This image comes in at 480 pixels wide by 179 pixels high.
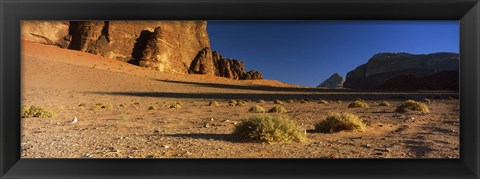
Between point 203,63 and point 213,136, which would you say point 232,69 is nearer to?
point 203,63

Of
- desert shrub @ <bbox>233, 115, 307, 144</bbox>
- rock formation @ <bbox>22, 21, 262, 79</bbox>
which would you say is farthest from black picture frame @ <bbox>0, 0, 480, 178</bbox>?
rock formation @ <bbox>22, 21, 262, 79</bbox>

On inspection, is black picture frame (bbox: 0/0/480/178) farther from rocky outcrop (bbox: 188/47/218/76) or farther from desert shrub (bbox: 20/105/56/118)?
rocky outcrop (bbox: 188/47/218/76)

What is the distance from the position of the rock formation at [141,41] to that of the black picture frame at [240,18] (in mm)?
40379

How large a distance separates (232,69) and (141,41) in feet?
72.4

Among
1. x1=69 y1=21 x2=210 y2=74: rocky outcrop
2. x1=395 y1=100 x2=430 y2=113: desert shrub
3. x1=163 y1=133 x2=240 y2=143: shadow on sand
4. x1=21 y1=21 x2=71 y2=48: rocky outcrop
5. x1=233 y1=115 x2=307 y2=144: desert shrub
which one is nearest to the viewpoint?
x1=233 y1=115 x2=307 y2=144: desert shrub

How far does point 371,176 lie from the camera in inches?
135

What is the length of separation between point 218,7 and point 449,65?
7209 centimetres

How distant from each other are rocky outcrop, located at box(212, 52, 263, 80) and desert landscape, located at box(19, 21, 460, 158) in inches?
8.2

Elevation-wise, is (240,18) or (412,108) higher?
(240,18)

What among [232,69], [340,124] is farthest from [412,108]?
[232,69]

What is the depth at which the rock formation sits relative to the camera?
48.4 meters

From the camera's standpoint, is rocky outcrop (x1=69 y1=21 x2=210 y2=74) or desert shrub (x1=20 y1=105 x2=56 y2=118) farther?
rocky outcrop (x1=69 y1=21 x2=210 y2=74)

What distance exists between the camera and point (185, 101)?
23.5 metres

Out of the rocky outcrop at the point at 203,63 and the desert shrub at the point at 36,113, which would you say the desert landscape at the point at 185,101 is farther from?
the rocky outcrop at the point at 203,63
